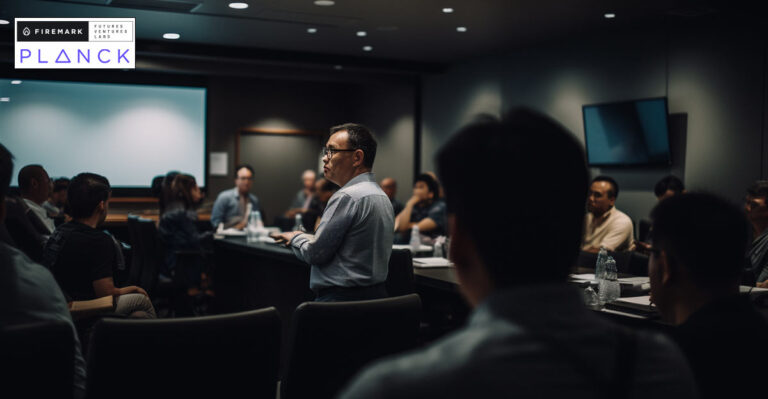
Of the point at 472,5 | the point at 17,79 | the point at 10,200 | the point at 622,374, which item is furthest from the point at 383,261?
the point at 472,5

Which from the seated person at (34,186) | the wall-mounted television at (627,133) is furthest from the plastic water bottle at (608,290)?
the wall-mounted television at (627,133)

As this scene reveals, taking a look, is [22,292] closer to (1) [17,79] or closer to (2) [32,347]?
(2) [32,347]

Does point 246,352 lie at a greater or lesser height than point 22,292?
lesser

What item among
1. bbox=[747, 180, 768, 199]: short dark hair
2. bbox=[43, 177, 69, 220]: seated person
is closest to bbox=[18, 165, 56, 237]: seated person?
bbox=[43, 177, 69, 220]: seated person

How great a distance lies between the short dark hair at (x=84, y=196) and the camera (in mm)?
2799

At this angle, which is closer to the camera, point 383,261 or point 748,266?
point 383,261

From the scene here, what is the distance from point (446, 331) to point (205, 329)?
314 centimetres

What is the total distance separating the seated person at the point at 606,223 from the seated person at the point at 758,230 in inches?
35.7

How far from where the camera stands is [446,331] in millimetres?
4648

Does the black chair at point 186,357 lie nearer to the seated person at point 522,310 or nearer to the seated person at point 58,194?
the seated person at point 522,310

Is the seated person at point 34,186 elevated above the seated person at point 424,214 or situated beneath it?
→ elevated above

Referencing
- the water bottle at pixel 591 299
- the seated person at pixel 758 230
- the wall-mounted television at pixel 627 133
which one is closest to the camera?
the water bottle at pixel 591 299

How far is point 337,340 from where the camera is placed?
6.60 feet

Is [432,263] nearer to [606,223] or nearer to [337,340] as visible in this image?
[606,223]
